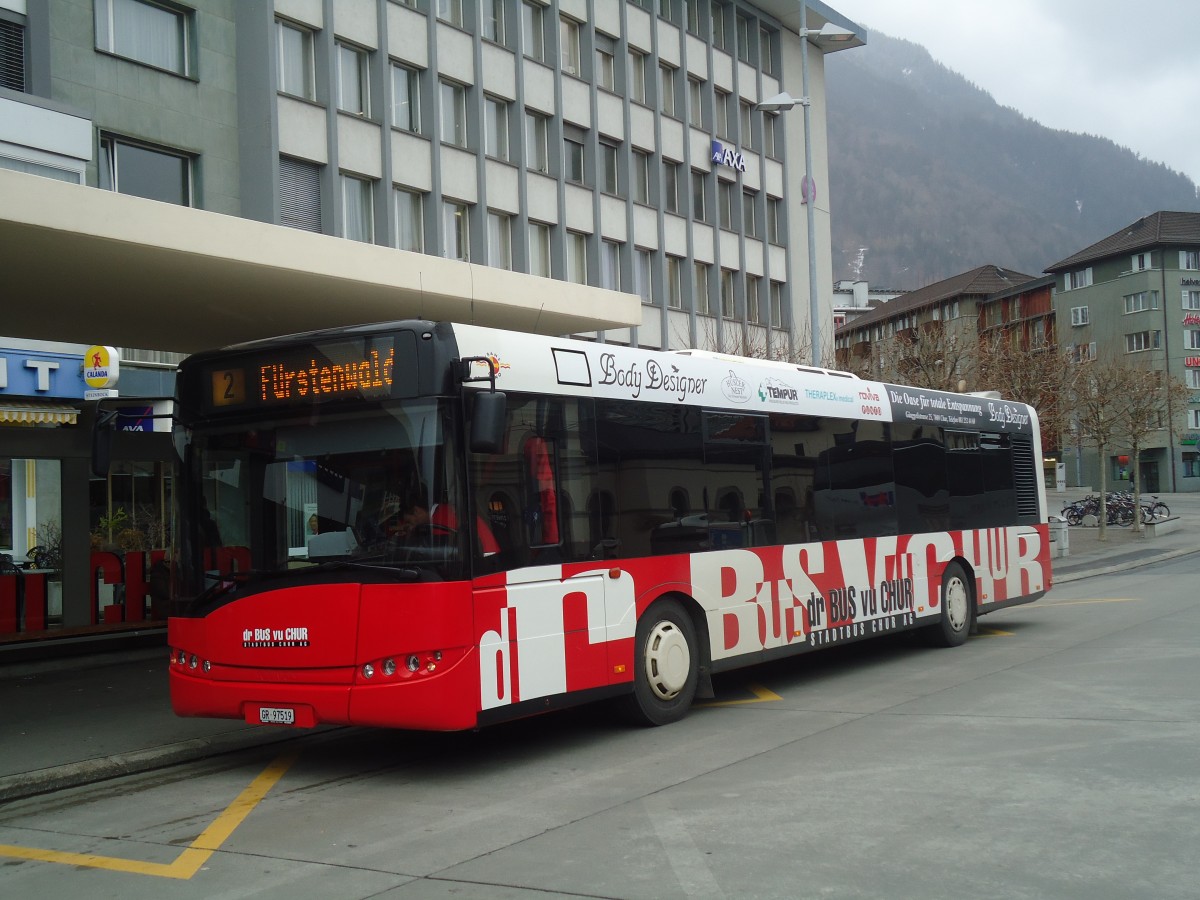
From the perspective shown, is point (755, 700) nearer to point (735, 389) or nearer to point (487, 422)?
point (735, 389)

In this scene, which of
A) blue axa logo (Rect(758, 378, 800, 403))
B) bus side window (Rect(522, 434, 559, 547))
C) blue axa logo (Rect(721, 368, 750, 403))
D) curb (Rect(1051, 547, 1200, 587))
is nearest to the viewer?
bus side window (Rect(522, 434, 559, 547))

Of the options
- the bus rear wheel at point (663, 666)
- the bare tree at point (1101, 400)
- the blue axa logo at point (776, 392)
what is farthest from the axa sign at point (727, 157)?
the bus rear wheel at point (663, 666)

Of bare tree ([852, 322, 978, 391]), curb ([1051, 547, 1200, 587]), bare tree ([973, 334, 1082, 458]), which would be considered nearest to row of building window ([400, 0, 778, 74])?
bare tree ([852, 322, 978, 391])

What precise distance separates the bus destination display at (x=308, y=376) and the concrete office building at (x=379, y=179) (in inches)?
84.1

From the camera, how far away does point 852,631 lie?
41.2ft

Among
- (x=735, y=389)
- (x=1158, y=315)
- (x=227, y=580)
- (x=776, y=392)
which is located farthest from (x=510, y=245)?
(x=1158, y=315)

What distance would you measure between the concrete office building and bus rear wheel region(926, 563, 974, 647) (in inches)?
198

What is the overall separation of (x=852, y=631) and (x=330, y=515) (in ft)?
20.6

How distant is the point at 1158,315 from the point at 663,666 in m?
84.2

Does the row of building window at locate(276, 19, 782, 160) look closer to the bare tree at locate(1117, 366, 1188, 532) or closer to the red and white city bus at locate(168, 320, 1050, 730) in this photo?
the bare tree at locate(1117, 366, 1188, 532)

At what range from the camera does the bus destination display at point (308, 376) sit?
8297 millimetres

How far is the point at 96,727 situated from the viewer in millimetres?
10742

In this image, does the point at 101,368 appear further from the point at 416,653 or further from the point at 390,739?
the point at 416,653

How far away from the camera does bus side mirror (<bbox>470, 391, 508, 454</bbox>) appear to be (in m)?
7.83
